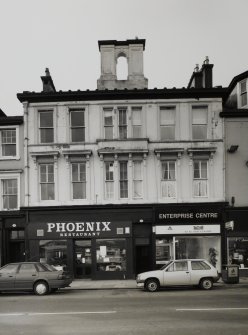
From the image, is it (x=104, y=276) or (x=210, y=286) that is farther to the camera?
(x=104, y=276)

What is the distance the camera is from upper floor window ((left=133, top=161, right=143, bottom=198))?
88.9 feet

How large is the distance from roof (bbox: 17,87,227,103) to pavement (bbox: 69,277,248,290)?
33.2 feet

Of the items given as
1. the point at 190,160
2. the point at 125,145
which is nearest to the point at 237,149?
the point at 190,160

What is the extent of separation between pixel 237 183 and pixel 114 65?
1016cm

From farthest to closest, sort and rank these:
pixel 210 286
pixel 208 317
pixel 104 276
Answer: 1. pixel 104 276
2. pixel 210 286
3. pixel 208 317

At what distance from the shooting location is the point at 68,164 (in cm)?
2708

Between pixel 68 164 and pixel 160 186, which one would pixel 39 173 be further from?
pixel 160 186

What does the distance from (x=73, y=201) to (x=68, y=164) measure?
6.89 feet

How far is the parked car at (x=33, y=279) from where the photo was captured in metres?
20.0

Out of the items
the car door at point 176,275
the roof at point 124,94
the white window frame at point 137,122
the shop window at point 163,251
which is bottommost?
the car door at point 176,275

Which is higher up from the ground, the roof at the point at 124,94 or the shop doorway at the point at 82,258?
the roof at the point at 124,94

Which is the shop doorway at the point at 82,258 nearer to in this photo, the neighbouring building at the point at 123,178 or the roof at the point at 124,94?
the neighbouring building at the point at 123,178

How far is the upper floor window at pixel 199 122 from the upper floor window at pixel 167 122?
115 cm

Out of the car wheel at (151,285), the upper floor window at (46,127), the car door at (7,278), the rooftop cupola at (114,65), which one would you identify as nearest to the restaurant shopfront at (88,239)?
the upper floor window at (46,127)
